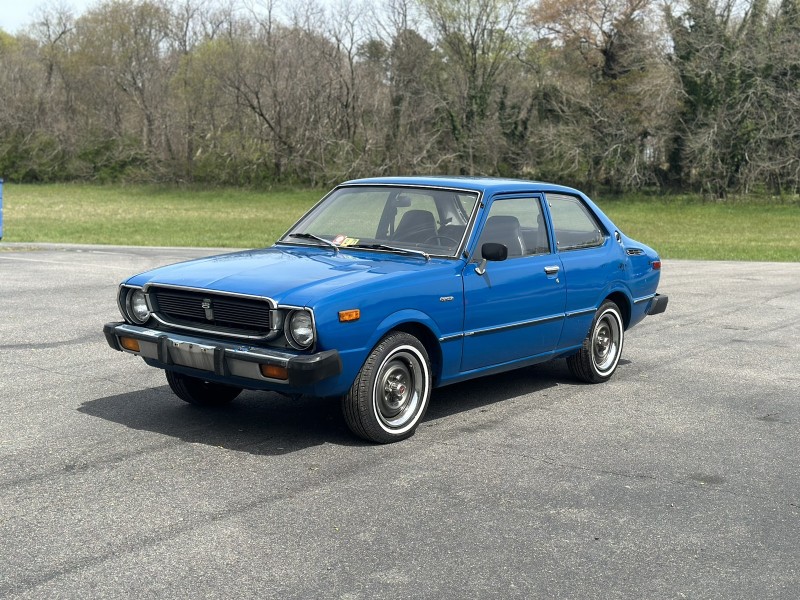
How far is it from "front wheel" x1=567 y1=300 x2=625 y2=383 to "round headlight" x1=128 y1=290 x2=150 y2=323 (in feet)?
11.2

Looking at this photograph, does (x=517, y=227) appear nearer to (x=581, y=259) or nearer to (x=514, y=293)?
(x=514, y=293)

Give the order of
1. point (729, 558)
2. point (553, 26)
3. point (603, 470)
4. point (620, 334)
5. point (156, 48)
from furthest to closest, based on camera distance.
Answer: point (156, 48)
point (553, 26)
point (620, 334)
point (603, 470)
point (729, 558)

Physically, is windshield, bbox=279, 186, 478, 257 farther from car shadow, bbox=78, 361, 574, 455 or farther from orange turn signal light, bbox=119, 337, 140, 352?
orange turn signal light, bbox=119, 337, 140, 352

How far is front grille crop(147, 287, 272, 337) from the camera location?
607 centimetres

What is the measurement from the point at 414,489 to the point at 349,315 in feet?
3.68

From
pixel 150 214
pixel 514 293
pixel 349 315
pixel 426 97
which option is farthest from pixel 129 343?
pixel 426 97

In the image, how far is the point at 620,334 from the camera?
28.3 feet

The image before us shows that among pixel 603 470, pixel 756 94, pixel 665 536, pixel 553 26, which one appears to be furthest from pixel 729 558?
pixel 553 26

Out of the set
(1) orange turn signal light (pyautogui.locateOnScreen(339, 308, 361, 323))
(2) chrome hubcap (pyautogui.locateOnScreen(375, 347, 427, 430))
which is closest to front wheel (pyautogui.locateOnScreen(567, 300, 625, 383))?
(2) chrome hubcap (pyautogui.locateOnScreen(375, 347, 427, 430))

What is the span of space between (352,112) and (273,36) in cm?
791

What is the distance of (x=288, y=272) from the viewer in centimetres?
640

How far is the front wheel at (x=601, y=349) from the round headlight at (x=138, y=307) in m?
3.41

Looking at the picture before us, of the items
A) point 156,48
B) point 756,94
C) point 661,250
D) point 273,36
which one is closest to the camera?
point 661,250

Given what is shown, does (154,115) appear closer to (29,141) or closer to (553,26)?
(29,141)
